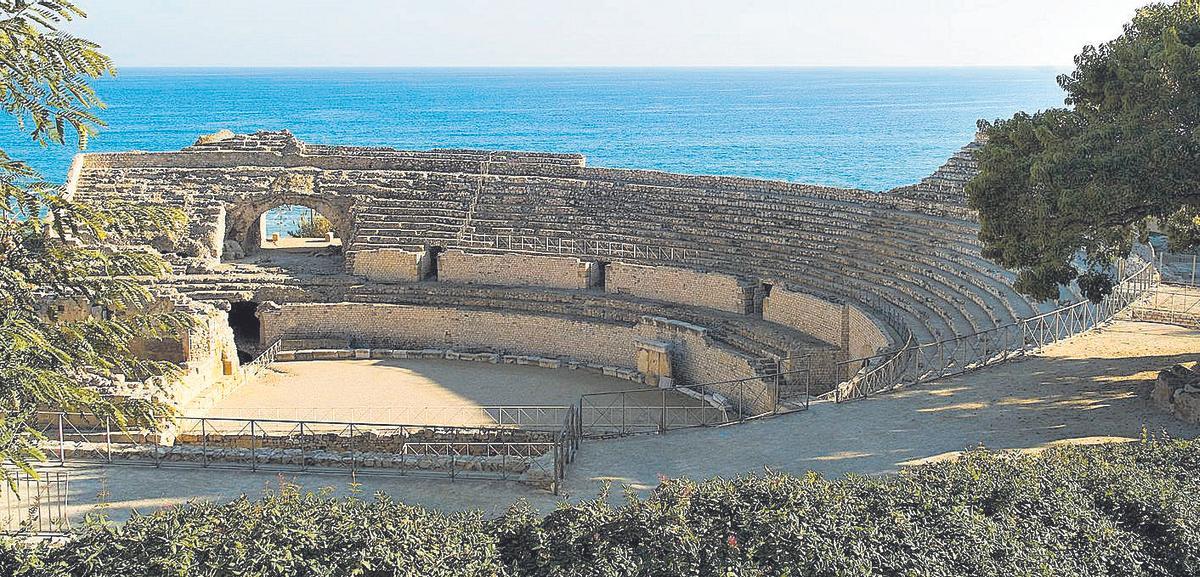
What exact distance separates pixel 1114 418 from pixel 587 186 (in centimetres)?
1960

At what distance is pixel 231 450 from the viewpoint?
18.6 m

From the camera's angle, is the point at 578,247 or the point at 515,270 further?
the point at 578,247

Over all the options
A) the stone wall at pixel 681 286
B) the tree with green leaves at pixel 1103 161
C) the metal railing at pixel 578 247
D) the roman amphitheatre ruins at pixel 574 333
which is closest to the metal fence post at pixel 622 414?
the roman amphitheatre ruins at pixel 574 333

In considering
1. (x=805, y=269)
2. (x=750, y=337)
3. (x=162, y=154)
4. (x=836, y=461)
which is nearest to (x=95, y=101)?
(x=836, y=461)

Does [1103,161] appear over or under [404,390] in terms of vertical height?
over

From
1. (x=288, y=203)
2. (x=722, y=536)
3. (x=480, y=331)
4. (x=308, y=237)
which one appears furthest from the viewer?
(x=308, y=237)

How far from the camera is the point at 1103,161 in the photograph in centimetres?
1569

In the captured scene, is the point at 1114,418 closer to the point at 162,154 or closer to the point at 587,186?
the point at 587,186

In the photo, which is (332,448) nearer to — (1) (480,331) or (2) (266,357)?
(2) (266,357)

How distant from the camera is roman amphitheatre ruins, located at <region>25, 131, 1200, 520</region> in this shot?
56.5 ft

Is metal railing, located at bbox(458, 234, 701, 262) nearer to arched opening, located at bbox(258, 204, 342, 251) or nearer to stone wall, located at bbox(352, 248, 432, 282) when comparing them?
stone wall, located at bbox(352, 248, 432, 282)

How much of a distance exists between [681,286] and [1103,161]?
14.5 metres

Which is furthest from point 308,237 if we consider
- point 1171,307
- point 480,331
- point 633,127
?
point 633,127

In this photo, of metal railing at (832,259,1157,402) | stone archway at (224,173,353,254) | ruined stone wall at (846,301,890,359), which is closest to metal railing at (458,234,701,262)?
stone archway at (224,173,353,254)
